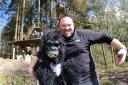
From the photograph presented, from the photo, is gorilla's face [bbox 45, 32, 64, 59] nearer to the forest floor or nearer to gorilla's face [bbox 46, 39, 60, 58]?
gorilla's face [bbox 46, 39, 60, 58]

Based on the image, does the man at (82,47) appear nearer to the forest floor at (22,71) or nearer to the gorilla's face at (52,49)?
the gorilla's face at (52,49)

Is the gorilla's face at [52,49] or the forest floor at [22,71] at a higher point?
the gorilla's face at [52,49]

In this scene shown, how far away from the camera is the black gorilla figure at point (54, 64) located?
4.16 m

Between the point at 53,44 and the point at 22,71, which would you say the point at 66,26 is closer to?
the point at 53,44

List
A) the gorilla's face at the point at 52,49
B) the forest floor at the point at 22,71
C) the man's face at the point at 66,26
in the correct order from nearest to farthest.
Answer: the gorilla's face at the point at 52,49, the man's face at the point at 66,26, the forest floor at the point at 22,71

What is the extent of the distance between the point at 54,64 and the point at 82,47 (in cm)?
50

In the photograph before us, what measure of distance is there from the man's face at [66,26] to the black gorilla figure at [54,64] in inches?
5.0

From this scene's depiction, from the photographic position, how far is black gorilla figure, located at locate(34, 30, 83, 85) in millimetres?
4160

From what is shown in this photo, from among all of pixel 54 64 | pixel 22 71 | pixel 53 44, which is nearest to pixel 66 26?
pixel 53 44

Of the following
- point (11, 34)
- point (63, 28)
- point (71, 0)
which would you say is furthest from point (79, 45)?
point (11, 34)

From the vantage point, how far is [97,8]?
29.8 metres

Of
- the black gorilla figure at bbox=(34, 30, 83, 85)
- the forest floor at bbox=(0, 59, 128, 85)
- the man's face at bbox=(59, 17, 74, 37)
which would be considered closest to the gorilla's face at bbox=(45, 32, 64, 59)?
the black gorilla figure at bbox=(34, 30, 83, 85)

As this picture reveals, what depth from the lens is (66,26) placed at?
172 inches

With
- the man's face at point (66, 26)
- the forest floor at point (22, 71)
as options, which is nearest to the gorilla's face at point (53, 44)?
the man's face at point (66, 26)
